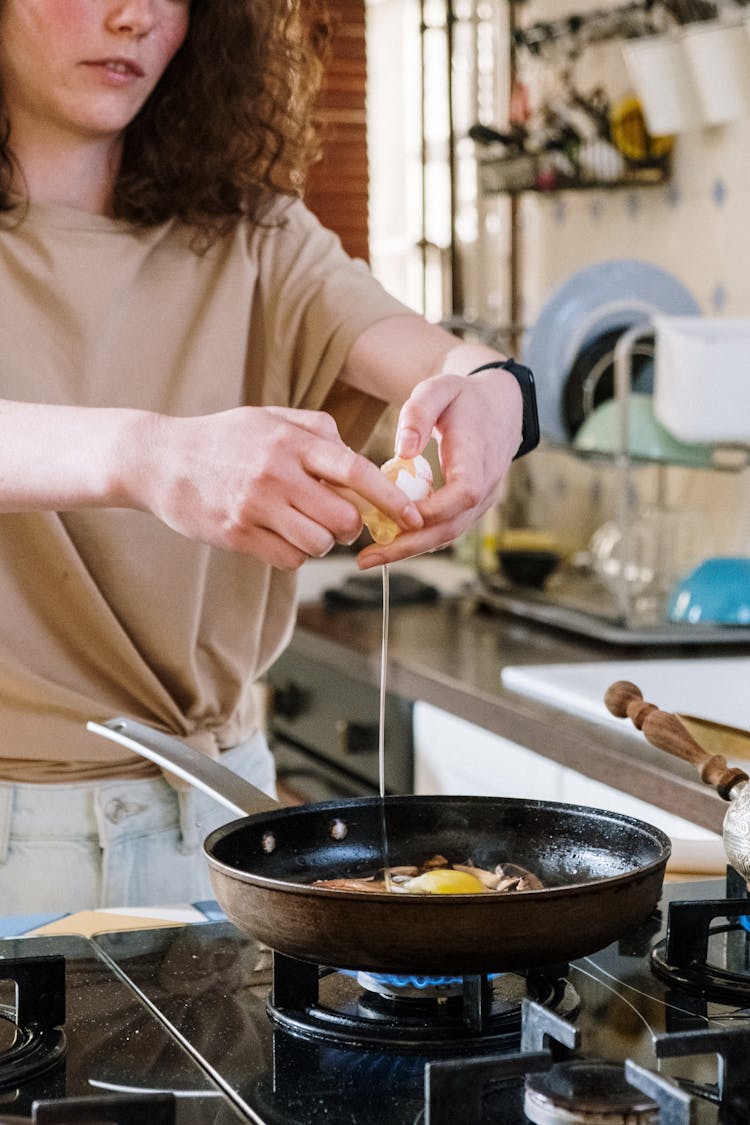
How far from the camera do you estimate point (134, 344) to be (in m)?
1.35

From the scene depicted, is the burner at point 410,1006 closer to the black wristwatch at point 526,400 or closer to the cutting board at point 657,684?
the black wristwatch at point 526,400

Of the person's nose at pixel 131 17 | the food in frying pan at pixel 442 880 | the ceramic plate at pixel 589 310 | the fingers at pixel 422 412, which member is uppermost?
the person's nose at pixel 131 17

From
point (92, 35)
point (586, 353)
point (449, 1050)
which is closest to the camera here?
point (449, 1050)

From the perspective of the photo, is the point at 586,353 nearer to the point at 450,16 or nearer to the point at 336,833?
the point at 450,16

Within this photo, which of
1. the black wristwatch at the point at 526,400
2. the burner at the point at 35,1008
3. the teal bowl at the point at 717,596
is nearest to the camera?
the burner at the point at 35,1008

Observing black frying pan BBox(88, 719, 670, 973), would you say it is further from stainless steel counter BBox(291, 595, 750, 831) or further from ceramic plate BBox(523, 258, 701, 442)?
ceramic plate BBox(523, 258, 701, 442)

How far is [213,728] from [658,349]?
113cm

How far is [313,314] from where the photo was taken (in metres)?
1.40

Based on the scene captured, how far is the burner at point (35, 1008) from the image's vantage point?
2.58ft

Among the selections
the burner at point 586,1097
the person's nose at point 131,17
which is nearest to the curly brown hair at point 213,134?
the person's nose at point 131,17

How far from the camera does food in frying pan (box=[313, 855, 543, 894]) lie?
0.89m

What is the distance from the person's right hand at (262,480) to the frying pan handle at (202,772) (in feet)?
0.51

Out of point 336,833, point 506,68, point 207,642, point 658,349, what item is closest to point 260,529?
point 336,833

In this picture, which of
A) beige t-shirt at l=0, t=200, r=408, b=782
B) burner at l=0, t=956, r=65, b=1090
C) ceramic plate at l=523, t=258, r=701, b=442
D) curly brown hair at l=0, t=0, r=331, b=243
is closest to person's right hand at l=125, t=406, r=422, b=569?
burner at l=0, t=956, r=65, b=1090
